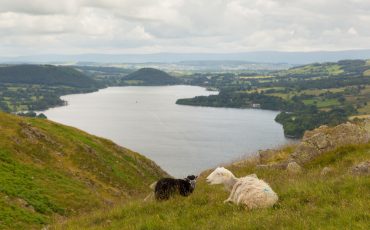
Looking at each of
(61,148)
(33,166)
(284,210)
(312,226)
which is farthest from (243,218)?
(61,148)

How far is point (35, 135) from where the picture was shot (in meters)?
52.6

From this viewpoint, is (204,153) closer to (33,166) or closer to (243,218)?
(33,166)

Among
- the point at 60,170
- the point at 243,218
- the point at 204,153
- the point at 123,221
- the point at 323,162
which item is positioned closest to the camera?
the point at 243,218

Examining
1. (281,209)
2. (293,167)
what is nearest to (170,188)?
(281,209)

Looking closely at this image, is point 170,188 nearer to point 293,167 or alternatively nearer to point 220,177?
point 220,177

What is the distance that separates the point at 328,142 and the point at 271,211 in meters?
12.7

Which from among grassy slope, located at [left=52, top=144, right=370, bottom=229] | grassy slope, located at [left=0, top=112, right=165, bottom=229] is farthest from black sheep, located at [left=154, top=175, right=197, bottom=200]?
grassy slope, located at [left=0, top=112, right=165, bottom=229]

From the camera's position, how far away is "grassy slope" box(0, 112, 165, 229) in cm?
3244

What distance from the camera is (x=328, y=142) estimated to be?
80.7 ft

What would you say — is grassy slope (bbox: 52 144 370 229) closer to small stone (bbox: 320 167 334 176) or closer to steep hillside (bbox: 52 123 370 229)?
steep hillside (bbox: 52 123 370 229)

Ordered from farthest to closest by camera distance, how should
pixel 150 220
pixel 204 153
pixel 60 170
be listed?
1. pixel 204 153
2. pixel 60 170
3. pixel 150 220

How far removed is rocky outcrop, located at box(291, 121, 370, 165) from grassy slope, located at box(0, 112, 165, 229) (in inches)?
732

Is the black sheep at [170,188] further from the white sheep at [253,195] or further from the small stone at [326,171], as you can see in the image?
the small stone at [326,171]

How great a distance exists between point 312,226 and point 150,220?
18.5 feet
